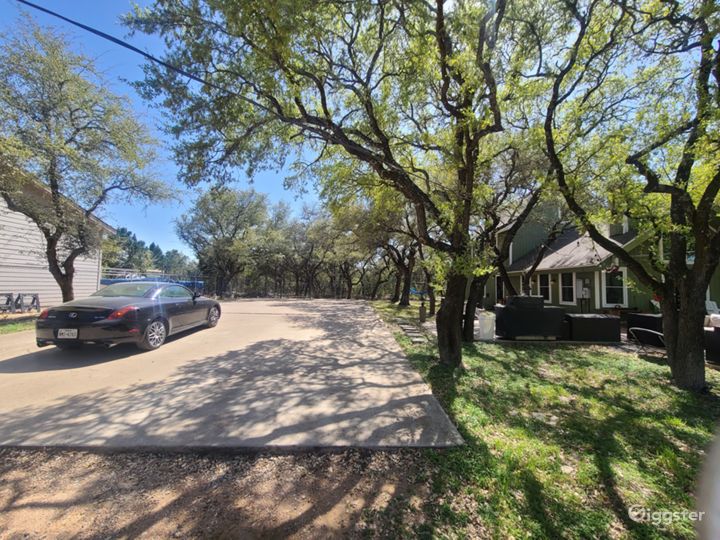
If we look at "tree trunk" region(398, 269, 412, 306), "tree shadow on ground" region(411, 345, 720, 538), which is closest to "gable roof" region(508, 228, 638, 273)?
"tree trunk" region(398, 269, 412, 306)

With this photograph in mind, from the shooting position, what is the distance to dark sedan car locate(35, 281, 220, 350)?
17.3ft

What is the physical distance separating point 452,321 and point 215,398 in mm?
3828

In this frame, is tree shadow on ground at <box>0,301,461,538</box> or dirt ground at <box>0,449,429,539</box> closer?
dirt ground at <box>0,449,429,539</box>

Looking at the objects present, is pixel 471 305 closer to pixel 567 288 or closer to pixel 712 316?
pixel 712 316

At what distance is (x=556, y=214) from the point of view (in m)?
13.8

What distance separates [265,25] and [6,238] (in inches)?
584

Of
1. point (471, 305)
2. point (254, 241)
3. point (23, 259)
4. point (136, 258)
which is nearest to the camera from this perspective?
point (471, 305)

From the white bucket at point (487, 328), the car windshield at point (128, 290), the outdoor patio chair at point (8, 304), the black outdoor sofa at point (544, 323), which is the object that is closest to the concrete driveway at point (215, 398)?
the car windshield at point (128, 290)

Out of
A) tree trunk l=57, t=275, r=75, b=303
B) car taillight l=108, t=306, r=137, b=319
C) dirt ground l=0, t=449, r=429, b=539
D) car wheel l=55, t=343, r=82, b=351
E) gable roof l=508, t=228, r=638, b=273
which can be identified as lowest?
dirt ground l=0, t=449, r=429, b=539

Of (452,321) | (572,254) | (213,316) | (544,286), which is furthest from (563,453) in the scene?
(544,286)

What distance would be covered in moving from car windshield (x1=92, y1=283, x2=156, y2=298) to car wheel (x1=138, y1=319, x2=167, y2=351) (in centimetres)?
66

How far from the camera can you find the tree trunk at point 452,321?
559 cm

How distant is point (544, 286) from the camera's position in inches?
623

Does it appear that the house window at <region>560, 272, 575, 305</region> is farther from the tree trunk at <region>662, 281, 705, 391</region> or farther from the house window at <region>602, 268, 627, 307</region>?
the tree trunk at <region>662, 281, 705, 391</region>
